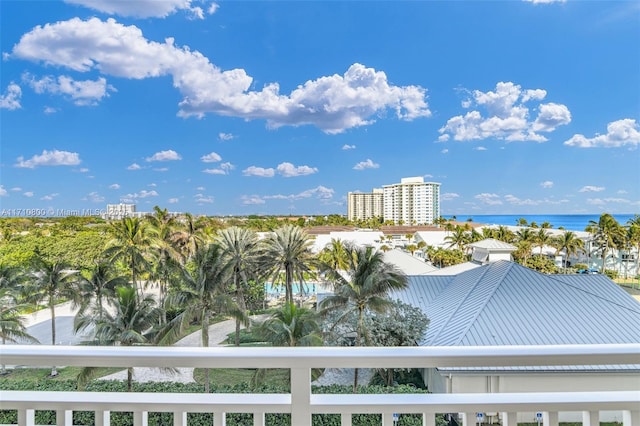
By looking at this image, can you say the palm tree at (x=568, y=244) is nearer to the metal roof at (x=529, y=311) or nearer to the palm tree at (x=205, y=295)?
the metal roof at (x=529, y=311)

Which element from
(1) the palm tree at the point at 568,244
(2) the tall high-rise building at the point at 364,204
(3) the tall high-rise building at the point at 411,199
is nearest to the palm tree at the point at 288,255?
(2) the tall high-rise building at the point at 364,204

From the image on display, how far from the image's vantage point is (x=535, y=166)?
14.2 ft

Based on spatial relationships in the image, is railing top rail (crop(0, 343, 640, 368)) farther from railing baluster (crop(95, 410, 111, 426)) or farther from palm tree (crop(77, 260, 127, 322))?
palm tree (crop(77, 260, 127, 322))

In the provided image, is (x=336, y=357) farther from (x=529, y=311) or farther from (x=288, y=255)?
(x=288, y=255)

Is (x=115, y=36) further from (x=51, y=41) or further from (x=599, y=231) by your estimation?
(x=599, y=231)

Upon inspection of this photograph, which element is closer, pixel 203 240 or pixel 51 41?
pixel 51 41

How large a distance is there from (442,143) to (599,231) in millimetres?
3371

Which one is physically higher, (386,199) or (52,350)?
(386,199)

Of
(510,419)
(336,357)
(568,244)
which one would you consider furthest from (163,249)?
(568,244)

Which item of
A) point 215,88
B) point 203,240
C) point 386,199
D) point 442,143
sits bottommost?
point 203,240

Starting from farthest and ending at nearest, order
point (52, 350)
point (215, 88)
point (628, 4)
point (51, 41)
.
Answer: point (215, 88) < point (51, 41) < point (628, 4) < point (52, 350)

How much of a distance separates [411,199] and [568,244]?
5.84 metres

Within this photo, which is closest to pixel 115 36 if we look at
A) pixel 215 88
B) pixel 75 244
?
Result: pixel 215 88

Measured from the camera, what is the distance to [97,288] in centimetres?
461
